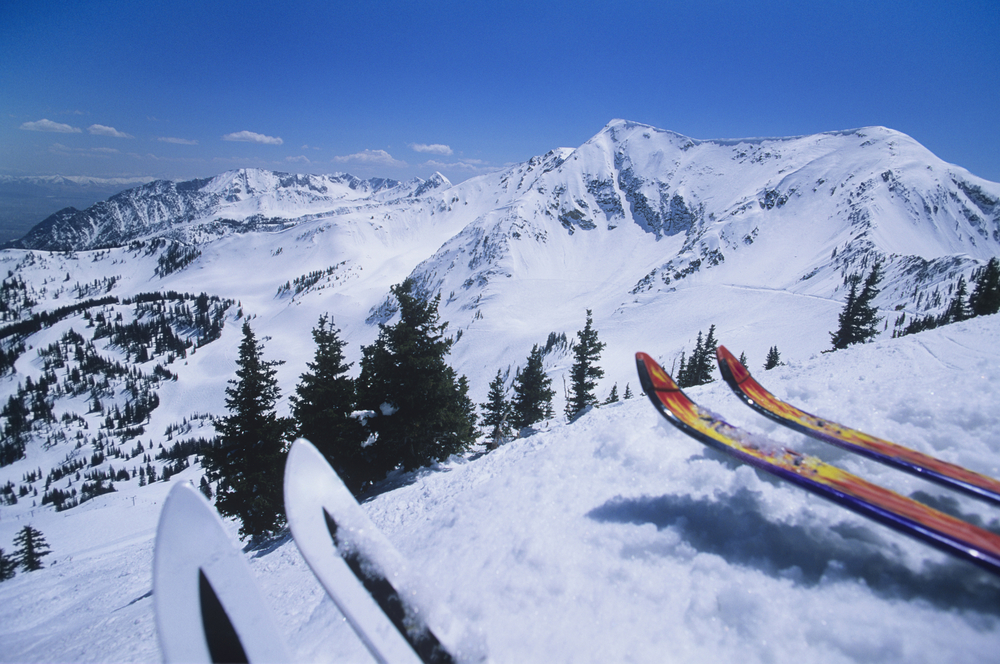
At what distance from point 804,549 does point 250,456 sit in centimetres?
2006

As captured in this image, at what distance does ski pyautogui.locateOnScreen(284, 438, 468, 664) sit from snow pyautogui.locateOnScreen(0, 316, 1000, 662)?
381mm

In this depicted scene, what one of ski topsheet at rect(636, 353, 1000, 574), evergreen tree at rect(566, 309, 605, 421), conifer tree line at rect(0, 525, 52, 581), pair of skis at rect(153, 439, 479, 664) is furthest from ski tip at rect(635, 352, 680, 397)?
conifer tree line at rect(0, 525, 52, 581)

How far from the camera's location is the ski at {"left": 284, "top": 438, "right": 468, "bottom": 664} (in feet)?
10.8

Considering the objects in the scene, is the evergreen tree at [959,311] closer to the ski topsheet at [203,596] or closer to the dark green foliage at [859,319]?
the dark green foliage at [859,319]

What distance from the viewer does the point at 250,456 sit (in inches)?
692

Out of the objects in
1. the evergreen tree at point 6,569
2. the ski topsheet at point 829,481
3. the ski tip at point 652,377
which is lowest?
the evergreen tree at point 6,569

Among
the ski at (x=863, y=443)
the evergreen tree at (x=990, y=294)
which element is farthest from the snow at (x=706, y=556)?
the evergreen tree at (x=990, y=294)

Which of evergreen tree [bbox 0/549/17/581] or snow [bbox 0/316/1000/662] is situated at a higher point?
snow [bbox 0/316/1000/662]

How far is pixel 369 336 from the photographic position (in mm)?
184125

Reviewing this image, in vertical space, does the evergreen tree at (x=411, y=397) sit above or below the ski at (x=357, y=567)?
below

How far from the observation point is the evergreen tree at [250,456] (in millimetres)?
16844

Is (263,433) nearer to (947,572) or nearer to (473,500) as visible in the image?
(473,500)

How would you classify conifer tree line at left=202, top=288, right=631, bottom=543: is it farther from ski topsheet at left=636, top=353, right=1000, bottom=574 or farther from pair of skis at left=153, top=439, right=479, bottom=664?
pair of skis at left=153, top=439, right=479, bottom=664

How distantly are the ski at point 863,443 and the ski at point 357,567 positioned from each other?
17.6 ft
